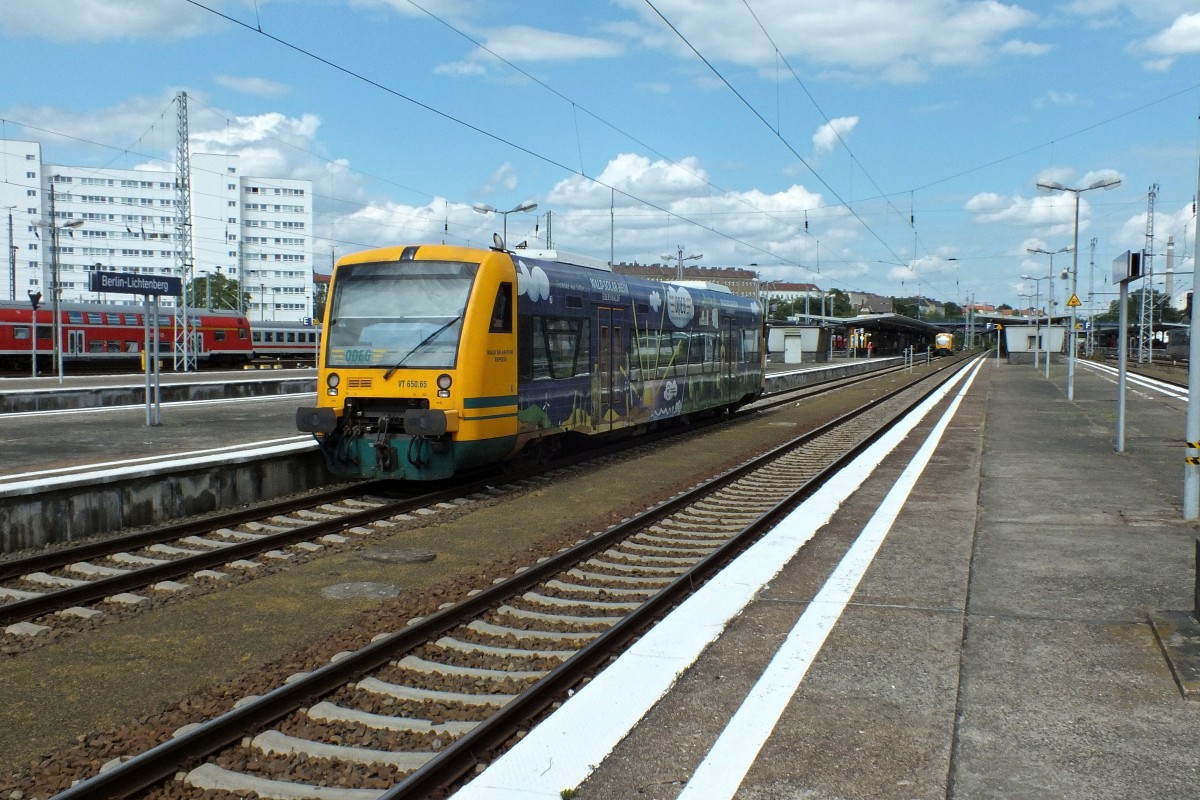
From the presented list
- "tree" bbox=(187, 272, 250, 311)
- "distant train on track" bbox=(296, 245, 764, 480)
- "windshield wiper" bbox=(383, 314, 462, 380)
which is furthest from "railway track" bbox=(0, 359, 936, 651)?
"tree" bbox=(187, 272, 250, 311)

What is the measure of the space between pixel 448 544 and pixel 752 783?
5.66 m

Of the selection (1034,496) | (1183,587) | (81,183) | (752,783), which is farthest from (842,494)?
(81,183)

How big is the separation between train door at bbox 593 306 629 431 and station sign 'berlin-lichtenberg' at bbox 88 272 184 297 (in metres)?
7.39

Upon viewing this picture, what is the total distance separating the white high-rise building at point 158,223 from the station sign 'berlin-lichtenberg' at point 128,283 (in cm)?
9224

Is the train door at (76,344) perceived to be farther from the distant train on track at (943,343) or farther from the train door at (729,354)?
the distant train on track at (943,343)

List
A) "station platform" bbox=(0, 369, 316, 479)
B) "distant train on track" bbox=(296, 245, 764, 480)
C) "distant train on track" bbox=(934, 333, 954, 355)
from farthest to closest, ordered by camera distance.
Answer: "distant train on track" bbox=(934, 333, 954, 355), "station platform" bbox=(0, 369, 316, 479), "distant train on track" bbox=(296, 245, 764, 480)

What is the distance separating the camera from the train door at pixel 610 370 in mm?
14688

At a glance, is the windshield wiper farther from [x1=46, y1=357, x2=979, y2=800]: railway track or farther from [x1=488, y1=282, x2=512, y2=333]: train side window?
[x1=46, y1=357, x2=979, y2=800]: railway track

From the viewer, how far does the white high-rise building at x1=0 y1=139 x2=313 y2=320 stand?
10865 cm

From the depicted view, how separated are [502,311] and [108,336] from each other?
3748 cm

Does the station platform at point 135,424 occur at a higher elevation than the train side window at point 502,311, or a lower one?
lower

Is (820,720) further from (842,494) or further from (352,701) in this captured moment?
(842,494)

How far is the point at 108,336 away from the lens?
1702 inches

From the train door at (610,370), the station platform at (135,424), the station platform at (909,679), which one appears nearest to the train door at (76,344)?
the station platform at (135,424)
